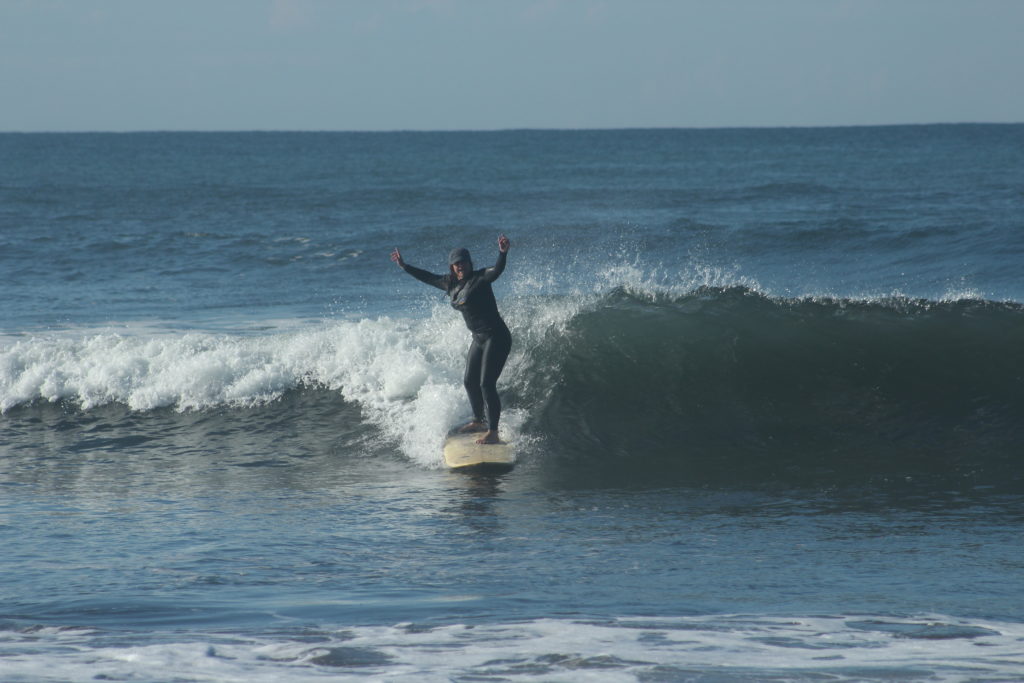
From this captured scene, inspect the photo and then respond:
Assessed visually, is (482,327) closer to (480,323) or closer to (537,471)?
(480,323)

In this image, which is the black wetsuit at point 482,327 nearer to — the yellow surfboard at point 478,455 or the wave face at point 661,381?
the yellow surfboard at point 478,455

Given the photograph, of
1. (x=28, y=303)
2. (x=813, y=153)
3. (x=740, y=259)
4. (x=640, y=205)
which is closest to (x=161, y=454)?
(x=28, y=303)

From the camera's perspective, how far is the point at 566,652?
5.26m

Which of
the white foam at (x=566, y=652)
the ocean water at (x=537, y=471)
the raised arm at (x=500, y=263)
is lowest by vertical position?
the white foam at (x=566, y=652)

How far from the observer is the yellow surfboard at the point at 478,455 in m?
8.99

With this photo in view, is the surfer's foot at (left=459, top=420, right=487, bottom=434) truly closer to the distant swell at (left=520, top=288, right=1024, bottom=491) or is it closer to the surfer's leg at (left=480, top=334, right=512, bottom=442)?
the surfer's leg at (left=480, top=334, right=512, bottom=442)

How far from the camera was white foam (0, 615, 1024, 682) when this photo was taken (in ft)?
16.5

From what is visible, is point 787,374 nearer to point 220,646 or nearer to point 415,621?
point 415,621

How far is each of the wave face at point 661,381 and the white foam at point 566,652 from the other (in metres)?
3.21

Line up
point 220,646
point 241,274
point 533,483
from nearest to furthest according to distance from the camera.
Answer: point 220,646, point 533,483, point 241,274

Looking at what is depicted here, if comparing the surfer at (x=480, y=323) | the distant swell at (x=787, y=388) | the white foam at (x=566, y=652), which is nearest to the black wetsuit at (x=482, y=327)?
the surfer at (x=480, y=323)

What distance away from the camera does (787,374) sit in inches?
440

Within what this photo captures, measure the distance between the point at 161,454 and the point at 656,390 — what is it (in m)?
4.97

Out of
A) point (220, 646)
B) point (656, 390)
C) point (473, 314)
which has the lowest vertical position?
point (220, 646)
